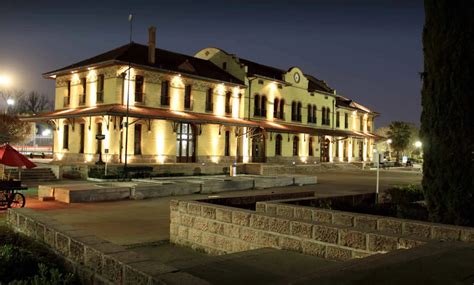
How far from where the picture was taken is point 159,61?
3494cm

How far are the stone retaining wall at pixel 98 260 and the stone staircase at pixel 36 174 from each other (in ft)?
64.6

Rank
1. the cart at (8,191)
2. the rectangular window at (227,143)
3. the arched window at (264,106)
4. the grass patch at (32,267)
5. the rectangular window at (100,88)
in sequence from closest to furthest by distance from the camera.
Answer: the grass patch at (32,267) → the cart at (8,191) → the rectangular window at (100,88) → the rectangular window at (227,143) → the arched window at (264,106)

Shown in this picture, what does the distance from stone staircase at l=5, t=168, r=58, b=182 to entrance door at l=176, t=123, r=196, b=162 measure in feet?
36.7

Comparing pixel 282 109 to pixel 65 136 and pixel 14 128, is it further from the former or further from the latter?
pixel 14 128

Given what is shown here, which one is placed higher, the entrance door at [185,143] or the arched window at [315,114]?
the arched window at [315,114]

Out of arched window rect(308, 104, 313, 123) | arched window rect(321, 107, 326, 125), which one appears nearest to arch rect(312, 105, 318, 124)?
arched window rect(308, 104, 313, 123)

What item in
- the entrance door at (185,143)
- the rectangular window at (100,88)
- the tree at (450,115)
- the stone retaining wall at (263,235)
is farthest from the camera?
the entrance door at (185,143)

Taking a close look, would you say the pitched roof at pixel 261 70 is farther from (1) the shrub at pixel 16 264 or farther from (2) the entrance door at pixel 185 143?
(1) the shrub at pixel 16 264

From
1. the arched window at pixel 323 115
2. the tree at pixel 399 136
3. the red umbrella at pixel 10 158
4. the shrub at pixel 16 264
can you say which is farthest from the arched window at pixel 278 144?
the shrub at pixel 16 264

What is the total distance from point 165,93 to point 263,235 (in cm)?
2768

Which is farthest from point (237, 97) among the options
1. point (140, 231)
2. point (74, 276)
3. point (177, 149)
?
point (74, 276)

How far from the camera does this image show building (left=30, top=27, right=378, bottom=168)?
3109 centimetres

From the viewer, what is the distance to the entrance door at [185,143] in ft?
116

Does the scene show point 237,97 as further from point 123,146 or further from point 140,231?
point 140,231
